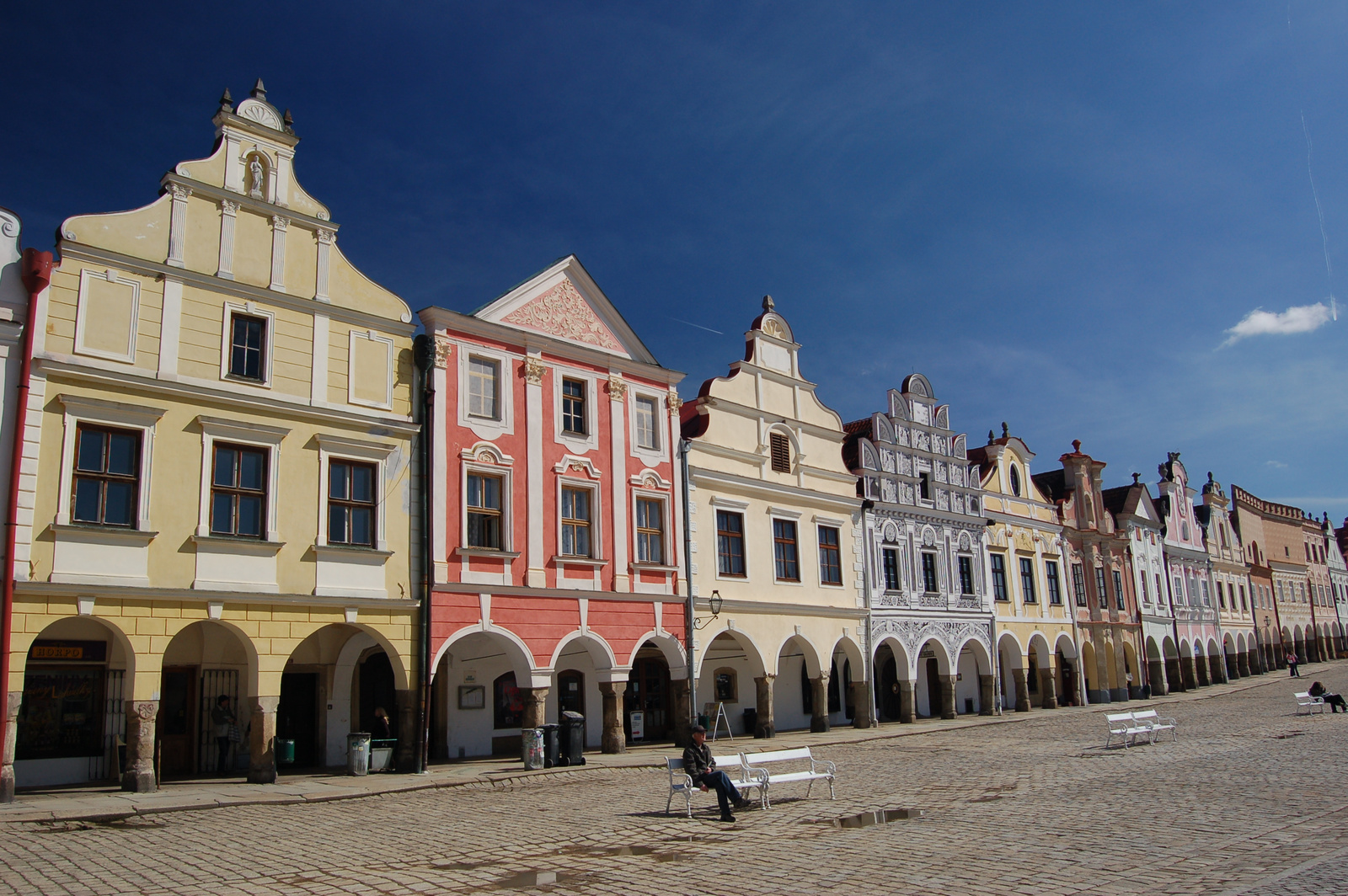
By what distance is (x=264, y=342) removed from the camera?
65.0 ft

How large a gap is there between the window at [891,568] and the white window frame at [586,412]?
1304 cm

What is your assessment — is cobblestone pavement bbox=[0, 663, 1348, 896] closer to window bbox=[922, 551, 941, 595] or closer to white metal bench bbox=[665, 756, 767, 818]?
white metal bench bbox=[665, 756, 767, 818]

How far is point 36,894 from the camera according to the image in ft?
29.7

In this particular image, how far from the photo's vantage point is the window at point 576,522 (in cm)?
2409

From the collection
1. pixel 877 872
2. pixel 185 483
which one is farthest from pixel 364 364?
pixel 877 872

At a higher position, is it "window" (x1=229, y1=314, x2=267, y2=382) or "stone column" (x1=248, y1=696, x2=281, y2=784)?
"window" (x1=229, y1=314, x2=267, y2=382)

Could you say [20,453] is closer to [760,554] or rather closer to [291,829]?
[291,829]

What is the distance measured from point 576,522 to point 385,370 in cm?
588

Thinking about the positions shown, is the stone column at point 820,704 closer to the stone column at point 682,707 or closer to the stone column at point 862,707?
the stone column at point 862,707

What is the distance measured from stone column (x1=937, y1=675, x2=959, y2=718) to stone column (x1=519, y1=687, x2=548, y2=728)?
701 inches

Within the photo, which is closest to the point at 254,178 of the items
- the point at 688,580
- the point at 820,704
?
the point at 688,580

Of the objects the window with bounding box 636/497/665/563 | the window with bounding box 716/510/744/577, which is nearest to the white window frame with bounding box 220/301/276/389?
the window with bounding box 636/497/665/563

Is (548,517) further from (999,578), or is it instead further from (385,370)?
(999,578)

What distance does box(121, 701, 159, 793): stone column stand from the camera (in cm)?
1650
